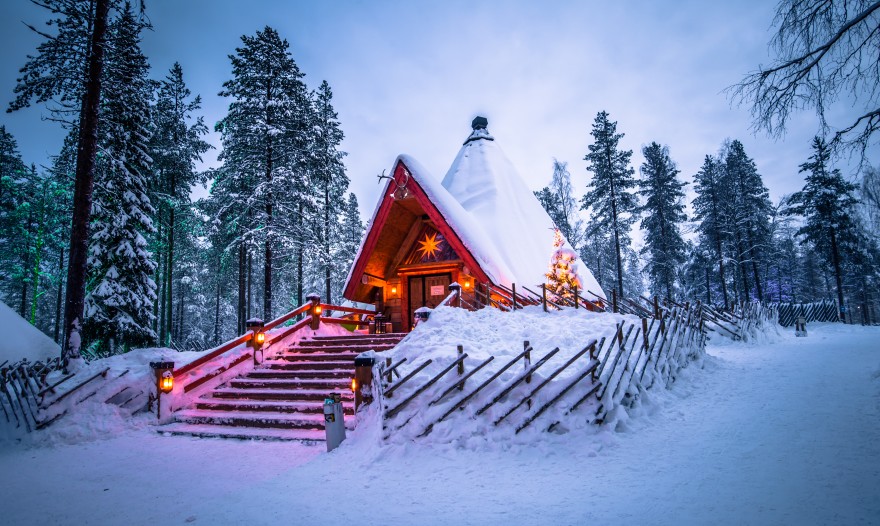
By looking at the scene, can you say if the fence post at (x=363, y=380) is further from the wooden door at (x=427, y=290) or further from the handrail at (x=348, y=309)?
the wooden door at (x=427, y=290)

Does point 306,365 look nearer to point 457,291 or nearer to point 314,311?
point 314,311

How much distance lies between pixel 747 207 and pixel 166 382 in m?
38.2

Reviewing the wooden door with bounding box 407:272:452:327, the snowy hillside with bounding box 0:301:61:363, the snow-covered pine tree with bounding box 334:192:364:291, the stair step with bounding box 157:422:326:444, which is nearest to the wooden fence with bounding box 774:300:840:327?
the wooden door with bounding box 407:272:452:327

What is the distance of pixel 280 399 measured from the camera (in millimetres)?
8641

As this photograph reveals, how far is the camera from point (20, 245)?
2520 cm

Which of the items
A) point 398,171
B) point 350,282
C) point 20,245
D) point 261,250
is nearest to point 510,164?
point 398,171

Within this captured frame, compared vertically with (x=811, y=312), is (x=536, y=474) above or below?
below

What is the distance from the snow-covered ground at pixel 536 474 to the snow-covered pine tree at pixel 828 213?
1123 inches

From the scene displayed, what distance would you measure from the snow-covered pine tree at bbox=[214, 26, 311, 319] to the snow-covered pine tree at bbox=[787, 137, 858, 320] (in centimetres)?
3297

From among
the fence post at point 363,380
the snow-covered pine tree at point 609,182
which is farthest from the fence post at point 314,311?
the snow-covered pine tree at point 609,182

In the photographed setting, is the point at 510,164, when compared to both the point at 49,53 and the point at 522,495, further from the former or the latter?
the point at 522,495

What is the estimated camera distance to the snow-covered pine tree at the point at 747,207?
98.8 ft

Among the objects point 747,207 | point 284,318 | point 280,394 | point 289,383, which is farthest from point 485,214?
point 747,207

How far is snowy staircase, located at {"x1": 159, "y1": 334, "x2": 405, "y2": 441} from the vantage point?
7387 millimetres
